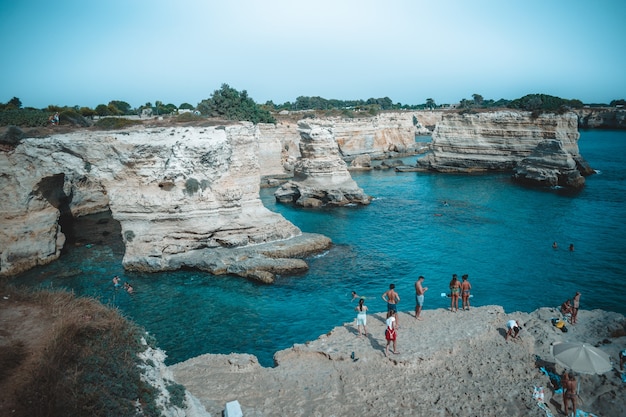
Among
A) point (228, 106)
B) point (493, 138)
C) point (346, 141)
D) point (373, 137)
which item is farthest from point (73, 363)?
point (373, 137)

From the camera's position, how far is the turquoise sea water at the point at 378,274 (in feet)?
58.2

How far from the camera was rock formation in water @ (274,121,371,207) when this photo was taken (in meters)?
39.3

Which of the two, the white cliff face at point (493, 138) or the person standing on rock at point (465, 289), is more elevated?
the white cliff face at point (493, 138)

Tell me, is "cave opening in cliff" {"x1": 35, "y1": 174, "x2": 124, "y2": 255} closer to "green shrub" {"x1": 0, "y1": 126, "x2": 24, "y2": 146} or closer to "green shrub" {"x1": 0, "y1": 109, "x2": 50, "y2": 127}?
"green shrub" {"x1": 0, "y1": 126, "x2": 24, "y2": 146}

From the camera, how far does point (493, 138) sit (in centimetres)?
5512

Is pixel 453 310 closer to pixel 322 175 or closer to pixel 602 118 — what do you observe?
pixel 322 175

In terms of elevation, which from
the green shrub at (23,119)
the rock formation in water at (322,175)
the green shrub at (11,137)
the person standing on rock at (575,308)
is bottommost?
the person standing on rock at (575,308)

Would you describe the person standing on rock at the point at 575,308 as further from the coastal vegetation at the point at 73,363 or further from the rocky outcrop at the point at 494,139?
the rocky outcrop at the point at 494,139

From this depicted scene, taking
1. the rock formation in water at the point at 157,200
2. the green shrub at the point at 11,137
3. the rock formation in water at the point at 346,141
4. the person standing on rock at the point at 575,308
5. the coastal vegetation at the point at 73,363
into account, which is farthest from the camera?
the rock formation in water at the point at 346,141

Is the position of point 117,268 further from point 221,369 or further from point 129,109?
point 129,109

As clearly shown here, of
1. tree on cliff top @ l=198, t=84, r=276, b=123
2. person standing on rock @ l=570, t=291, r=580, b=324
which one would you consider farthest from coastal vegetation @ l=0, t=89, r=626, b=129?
person standing on rock @ l=570, t=291, r=580, b=324

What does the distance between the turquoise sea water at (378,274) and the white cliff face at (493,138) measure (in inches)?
578

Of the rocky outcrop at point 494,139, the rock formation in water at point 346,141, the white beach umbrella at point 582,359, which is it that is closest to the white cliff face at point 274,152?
the rock formation in water at point 346,141

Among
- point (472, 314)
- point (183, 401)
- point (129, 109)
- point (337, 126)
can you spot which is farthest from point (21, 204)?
point (129, 109)
